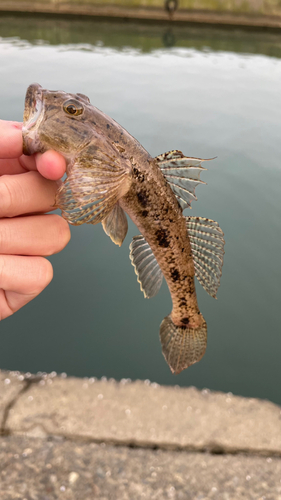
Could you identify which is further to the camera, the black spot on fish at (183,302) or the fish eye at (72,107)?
the black spot on fish at (183,302)

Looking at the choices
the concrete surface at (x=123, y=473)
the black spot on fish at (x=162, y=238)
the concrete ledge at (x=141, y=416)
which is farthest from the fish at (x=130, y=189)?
the concrete ledge at (x=141, y=416)

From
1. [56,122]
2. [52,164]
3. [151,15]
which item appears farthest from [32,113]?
[151,15]

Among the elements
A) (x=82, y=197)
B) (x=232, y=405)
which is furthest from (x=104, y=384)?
(x=82, y=197)

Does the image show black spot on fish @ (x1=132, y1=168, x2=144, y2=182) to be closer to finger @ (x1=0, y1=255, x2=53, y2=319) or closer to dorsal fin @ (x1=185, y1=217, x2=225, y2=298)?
dorsal fin @ (x1=185, y1=217, x2=225, y2=298)

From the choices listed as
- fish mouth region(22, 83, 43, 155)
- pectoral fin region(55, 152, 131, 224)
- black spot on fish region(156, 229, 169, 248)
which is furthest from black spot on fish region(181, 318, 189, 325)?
fish mouth region(22, 83, 43, 155)

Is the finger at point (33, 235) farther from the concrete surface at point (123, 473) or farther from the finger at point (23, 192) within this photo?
the concrete surface at point (123, 473)

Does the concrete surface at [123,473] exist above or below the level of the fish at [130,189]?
below

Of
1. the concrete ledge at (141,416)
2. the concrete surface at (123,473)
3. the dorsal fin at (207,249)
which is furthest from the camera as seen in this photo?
the concrete ledge at (141,416)
